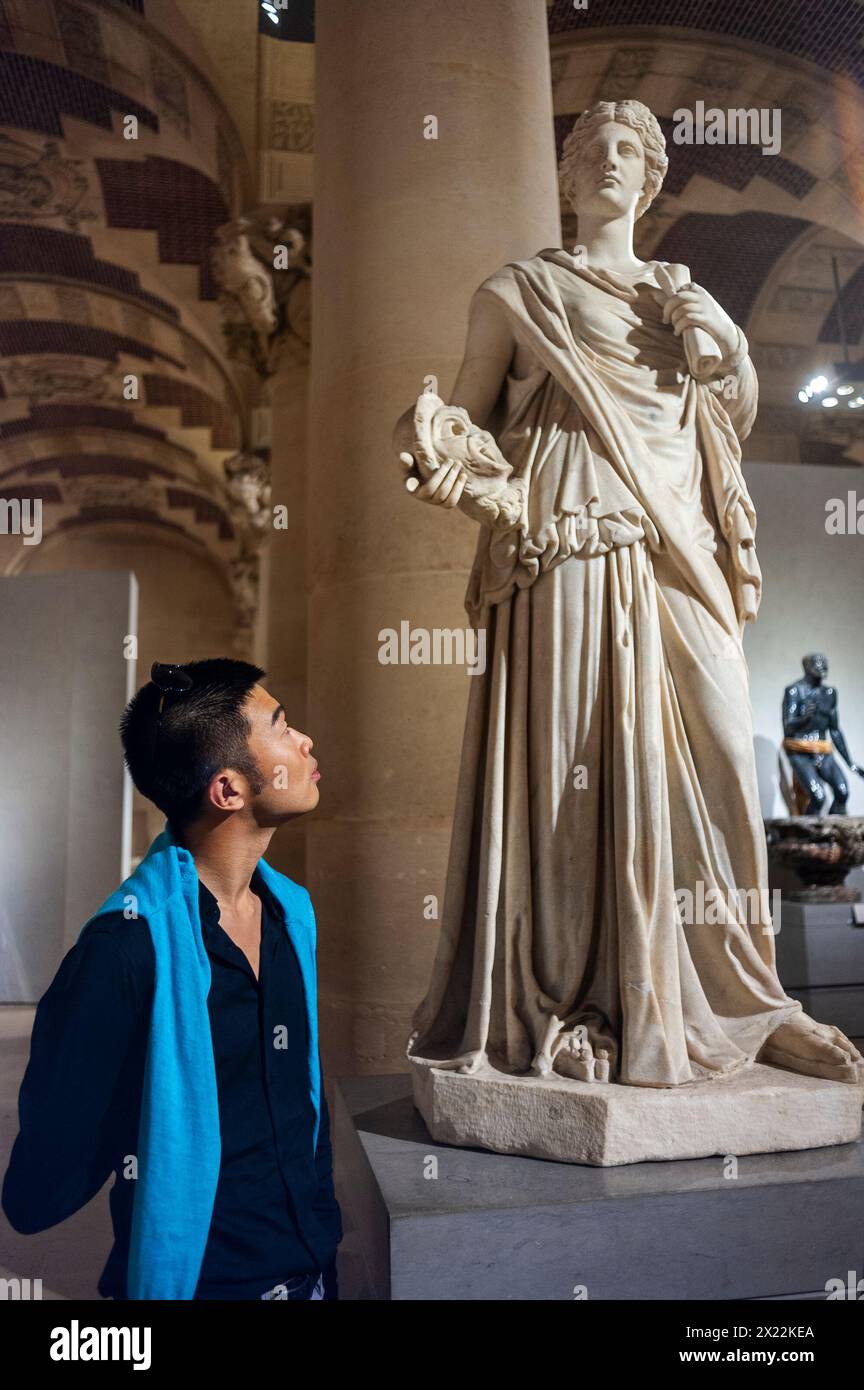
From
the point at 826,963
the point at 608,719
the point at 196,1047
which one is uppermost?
the point at 608,719

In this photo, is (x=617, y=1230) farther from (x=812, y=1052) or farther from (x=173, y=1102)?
(x=173, y=1102)

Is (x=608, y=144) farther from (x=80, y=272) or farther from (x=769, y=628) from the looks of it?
(x=80, y=272)

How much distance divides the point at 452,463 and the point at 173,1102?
4.05ft

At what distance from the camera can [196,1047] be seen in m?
1.42

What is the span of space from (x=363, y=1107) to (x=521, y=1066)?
1.70ft

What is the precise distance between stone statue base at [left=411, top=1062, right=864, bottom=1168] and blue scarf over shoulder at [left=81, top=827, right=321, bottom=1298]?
680 mm

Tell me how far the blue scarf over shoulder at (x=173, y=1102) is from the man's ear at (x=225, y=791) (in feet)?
0.35

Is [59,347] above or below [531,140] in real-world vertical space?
above

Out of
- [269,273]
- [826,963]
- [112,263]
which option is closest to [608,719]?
[826,963]

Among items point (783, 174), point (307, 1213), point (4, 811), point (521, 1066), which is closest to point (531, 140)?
point (521, 1066)

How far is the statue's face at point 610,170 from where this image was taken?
231 centimetres

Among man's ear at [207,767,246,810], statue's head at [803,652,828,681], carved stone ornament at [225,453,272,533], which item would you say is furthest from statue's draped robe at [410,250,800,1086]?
carved stone ornament at [225,453,272,533]

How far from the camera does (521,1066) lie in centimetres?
201

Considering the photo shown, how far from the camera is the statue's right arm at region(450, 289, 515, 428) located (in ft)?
7.63
